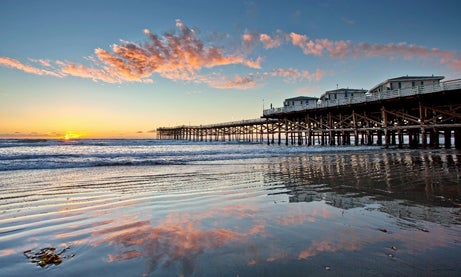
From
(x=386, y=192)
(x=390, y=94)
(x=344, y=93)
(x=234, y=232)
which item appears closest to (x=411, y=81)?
(x=390, y=94)

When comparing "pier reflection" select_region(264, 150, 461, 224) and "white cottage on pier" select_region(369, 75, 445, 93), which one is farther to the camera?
"white cottage on pier" select_region(369, 75, 445, 93)

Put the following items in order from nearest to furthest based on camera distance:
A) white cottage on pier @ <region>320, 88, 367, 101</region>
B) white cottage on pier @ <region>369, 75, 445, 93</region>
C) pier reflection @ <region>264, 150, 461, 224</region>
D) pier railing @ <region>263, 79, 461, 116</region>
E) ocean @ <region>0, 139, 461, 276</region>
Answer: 1. ocean @ <region>0, 139, 461, 276</region>
2. pier reflection @ <region>264, 150, 461, 224</region>
3. pier railing @ <region>263, 79, 461, 116</region>
4. white cottage on pier @ <region>369, 75, 445, 93</region>
5. white cottage on pier @ <region>320, 88, 367, 101</region>

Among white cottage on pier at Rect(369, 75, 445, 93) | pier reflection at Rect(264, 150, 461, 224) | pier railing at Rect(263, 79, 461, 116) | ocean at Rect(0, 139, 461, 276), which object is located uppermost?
white cottage on pier at Rect(369, 75, 445, 93)

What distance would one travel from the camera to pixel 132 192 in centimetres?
652

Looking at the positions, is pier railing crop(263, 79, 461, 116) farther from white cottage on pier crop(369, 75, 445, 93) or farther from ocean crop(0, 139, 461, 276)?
ocean crop(0, 139, 461, 276)

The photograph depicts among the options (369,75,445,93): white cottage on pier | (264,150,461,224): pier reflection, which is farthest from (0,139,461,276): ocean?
(369,75,445,93): white cottage on pier

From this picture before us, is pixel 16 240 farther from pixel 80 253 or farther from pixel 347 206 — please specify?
pixel 347 206

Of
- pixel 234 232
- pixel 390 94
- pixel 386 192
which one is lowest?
pixel 386 192

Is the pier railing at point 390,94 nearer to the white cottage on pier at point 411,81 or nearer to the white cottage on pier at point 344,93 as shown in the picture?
the white cottage on pier at point 411,81

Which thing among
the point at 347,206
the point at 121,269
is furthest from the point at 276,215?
the point at 121,269

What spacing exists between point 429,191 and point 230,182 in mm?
4790

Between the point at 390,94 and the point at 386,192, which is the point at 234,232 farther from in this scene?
the point at 390,94

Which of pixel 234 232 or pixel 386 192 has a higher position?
pixel 234 232

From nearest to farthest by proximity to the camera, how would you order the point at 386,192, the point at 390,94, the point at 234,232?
the point at 234,232 < the point at 386,192 < the point at 390,94
